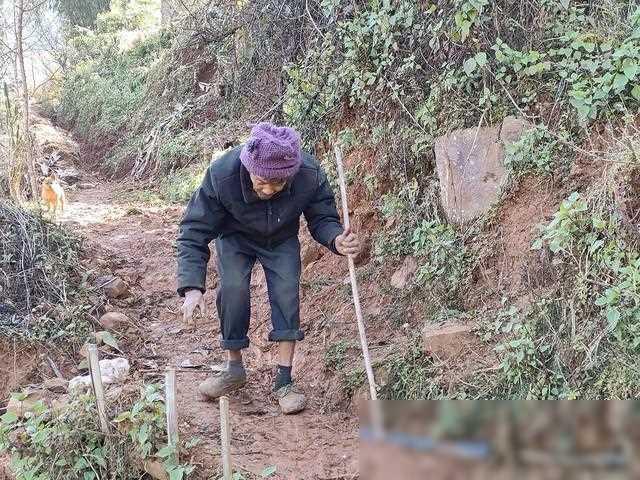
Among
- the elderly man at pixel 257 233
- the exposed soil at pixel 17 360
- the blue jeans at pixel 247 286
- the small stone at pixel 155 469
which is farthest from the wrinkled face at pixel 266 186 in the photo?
the exposed soil at pixel 17 360

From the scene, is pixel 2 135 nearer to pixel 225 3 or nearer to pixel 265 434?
pixel 225 3

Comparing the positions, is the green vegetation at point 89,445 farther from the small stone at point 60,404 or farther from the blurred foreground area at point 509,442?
the blurred foreground area at point 509,442

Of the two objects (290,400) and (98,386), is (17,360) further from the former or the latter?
(290,400)

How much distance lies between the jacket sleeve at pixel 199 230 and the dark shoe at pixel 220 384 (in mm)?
625

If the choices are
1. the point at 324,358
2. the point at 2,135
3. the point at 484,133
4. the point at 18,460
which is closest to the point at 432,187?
the point at 484,133

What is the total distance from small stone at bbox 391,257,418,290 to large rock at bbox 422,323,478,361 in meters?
0.76

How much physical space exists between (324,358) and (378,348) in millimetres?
361

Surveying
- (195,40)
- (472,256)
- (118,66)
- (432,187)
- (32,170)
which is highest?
(118,66)

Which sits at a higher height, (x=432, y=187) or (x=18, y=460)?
(x=432, y=187)

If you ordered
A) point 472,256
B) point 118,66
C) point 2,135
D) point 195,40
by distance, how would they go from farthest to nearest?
point 118,66, point 195,40, point 2,135, point 472,256

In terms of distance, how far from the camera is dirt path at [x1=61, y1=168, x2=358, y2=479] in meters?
3.12

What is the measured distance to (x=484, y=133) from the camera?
3.95 m

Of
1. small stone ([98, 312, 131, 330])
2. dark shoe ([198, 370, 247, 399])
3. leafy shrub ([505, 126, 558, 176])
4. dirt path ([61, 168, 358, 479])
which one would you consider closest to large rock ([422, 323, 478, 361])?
dirt path ([61, 168, 358, 479])

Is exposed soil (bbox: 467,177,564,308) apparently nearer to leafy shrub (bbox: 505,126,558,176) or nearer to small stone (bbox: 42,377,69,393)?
leafy shrub (bbox: 505,126,558,176)
